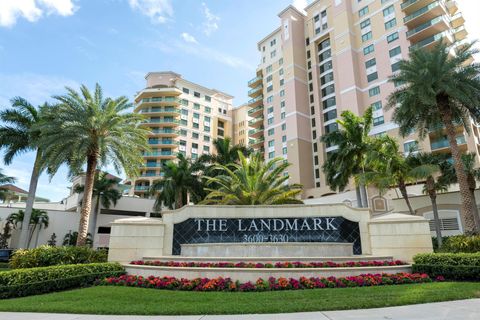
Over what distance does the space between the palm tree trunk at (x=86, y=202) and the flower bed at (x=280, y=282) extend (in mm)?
9900

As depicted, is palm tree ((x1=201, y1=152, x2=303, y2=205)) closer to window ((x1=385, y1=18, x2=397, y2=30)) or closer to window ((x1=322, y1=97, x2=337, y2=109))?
window ((x1=322, y1=97, x2=337, y2=109))

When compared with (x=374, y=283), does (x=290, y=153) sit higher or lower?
higher

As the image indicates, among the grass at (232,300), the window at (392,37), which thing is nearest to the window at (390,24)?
the window at (392,37)

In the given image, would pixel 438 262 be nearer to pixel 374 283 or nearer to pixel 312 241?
pixel 374 283

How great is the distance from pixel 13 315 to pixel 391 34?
61.1 meters

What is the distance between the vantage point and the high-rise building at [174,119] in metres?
77.2

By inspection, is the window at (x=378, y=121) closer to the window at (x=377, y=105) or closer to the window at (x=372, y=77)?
the window at (x=377, y=105)

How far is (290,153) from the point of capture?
6353 cm

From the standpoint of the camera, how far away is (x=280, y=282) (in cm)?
1178

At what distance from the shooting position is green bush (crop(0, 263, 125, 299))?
11.9 meters

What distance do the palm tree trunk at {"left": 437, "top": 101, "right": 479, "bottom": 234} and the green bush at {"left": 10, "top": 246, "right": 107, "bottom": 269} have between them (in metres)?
21.8

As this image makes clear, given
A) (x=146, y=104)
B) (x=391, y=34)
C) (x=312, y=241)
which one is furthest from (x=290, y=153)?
(x=312, y=241)

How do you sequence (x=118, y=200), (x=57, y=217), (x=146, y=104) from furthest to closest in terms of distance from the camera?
(x=146, y=104) < (x=118, y=200) < (x=57, y=217)

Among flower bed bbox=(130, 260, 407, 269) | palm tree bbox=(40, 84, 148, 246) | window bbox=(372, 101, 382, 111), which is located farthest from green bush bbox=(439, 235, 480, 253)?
window bbox=(372, 101, 382, 111)
